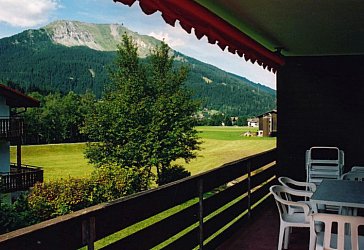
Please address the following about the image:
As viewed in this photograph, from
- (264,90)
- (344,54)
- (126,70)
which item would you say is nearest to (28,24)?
(126,70)

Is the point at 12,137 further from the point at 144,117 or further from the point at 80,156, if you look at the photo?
the point at 80,156

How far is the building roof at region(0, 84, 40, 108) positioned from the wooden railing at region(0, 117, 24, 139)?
1.10m

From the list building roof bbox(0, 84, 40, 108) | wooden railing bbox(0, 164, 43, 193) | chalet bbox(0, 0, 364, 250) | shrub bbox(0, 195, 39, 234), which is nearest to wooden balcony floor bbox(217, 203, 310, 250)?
chalet bbox(0, 0, 364, 250)

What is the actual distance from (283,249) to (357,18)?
1.75 meters

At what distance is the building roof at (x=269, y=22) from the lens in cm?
229

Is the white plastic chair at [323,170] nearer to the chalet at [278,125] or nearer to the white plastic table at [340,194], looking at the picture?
the chalet at [278,125]

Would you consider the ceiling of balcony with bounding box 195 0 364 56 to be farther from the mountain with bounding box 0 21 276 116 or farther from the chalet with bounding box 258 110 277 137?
the mountain with bounding box 0 21 276 116

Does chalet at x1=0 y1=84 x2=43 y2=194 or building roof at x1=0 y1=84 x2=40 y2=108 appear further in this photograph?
building roof at x1=0 y1=84 x2=40 y2=108

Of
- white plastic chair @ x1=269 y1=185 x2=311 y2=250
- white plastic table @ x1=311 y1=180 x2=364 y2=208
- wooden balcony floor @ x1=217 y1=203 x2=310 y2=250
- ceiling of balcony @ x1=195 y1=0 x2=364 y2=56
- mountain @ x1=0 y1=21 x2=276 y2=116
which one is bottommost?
wooden balcony floor @ x1=217 y1=203 x2=310 y2=250

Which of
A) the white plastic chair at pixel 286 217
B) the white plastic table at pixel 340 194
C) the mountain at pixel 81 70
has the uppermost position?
the mountain at pixel 81 70

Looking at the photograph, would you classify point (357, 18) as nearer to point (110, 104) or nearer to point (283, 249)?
point (283, 249)

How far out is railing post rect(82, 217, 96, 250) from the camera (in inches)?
67.4

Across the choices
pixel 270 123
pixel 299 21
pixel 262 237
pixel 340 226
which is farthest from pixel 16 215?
pixel 340 226

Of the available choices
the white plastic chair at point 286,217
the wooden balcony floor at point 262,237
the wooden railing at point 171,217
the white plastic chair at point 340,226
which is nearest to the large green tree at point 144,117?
the wooden railing at point 171,217
